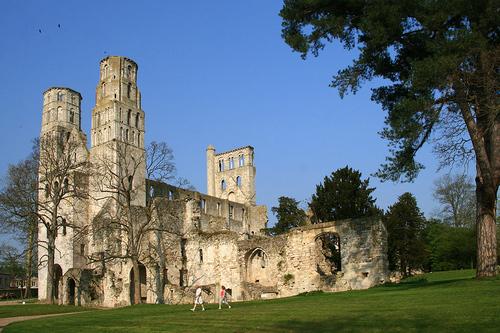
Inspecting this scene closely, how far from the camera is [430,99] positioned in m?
17.4

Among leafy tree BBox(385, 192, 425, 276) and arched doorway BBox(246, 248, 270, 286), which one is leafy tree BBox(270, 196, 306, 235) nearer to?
leafy tree BBox(385, 192, 425, 276)

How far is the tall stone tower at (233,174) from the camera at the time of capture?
71250 millimetres

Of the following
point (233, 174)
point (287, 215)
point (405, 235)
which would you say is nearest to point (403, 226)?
point (405, 235)

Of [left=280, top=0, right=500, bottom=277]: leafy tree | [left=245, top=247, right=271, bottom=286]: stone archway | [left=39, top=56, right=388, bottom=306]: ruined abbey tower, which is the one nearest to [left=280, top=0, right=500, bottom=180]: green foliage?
[left=280, top=0, right=500, bottom=277]: leafy tree

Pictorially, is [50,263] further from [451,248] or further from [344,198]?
[451,248]

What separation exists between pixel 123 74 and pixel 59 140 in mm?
12265

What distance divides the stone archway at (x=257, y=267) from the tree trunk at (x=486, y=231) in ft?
55.4

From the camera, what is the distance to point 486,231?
1800cm

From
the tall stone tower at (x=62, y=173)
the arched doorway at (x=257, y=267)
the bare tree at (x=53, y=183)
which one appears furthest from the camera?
the tall stone tower at (x=62, y=173)

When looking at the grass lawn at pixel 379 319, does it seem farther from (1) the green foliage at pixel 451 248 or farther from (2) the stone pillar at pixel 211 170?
(2) the stone pillar at pixel 211 170

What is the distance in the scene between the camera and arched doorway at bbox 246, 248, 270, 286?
34.4m

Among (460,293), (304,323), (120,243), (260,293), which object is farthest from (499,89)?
(120,243)

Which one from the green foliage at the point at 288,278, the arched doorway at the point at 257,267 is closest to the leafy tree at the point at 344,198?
the arched doorway at the point at 257,267

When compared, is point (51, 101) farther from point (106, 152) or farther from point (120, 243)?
point (120, 243)
